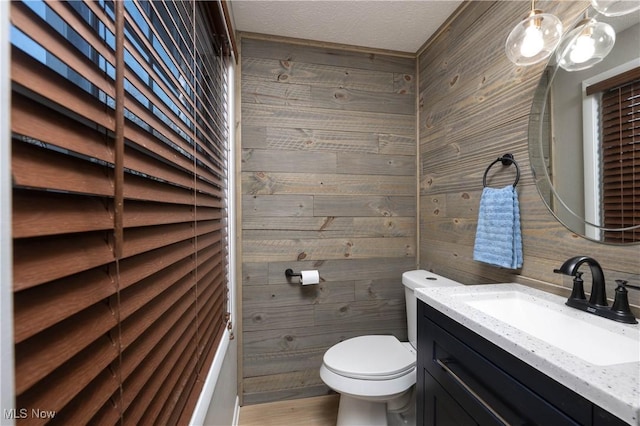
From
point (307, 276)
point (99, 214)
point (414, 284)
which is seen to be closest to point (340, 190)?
point (307, 276)

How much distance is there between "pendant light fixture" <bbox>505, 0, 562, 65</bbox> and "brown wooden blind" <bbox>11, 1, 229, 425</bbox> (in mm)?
1147

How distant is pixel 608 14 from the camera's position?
2.76ft

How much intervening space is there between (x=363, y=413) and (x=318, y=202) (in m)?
1.19

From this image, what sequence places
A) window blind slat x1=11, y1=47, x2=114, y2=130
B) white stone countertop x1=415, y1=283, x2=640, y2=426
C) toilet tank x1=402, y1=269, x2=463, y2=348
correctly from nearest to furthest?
window blind slat x1=11, y1=47, x2=114, y2=130 < white stone countertop x1=415, y1=283, x2=640, y2=426 < toilet tank x1=402, y1=269, x2=463, y2=348

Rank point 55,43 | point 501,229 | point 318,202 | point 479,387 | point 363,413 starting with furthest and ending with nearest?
1. point 318,202
2. point 363,413
3. point 501,229
4. point 479,387
5. point 55,43

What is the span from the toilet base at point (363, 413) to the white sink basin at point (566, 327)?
81 cm

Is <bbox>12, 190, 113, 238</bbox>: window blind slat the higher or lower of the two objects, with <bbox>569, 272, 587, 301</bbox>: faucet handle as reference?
higher

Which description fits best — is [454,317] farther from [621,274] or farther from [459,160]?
[459,160]

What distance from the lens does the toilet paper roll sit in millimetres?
1671

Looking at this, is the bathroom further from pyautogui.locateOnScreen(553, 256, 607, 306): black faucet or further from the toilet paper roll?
pyautogui.locateOnScreen(553, 256, 607, 306): black faucet

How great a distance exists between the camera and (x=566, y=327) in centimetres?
83

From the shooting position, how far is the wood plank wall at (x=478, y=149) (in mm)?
1021

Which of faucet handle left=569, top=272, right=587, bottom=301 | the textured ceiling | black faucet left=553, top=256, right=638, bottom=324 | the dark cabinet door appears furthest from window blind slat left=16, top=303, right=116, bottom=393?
the textured ceiling

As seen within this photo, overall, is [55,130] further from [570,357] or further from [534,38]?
[534,38]
